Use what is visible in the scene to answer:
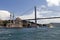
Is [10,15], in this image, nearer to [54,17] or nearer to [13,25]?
[13,25]

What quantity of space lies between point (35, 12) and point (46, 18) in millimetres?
14548

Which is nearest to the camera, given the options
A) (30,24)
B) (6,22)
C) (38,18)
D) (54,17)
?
(54,17)

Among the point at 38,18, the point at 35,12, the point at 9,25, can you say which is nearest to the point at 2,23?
the point at 9,25

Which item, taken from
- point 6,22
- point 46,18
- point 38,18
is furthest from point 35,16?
point 6,22

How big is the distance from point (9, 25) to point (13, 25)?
1658 mm

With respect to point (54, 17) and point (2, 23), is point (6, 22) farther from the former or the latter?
point (54, 17)

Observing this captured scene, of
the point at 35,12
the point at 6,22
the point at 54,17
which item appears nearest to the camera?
the point at 54,17

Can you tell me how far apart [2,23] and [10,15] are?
15691mm

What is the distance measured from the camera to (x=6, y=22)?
332 feet

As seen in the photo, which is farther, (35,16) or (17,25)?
(17,25)

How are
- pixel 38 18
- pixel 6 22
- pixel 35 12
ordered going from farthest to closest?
pixel 6 22, pixel 35 12, pixel 38 18

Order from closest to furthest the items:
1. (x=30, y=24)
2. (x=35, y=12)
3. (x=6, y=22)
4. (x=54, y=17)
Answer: (x=54, y=17), (x=35, y=12), (x=30, y=24), (x=6, y=22)

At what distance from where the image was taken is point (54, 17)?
70.2 meters

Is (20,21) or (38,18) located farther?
(20,21)
